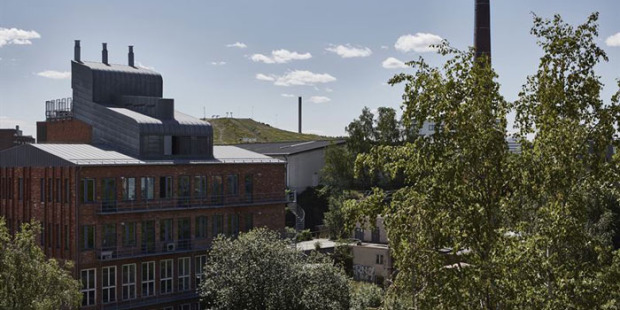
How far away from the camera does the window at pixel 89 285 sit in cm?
4547

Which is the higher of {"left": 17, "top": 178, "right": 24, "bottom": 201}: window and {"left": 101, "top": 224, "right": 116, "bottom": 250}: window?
{"left": 17, "top": 178, "right": 24, "bottom": 201}: window

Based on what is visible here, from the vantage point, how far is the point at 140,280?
4838 cm

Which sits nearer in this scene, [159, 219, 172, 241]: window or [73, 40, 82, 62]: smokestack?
[159, 219, 172, 241]: window

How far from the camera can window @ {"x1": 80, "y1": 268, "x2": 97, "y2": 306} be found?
45.5 metres

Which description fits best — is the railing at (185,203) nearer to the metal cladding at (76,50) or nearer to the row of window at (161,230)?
the row of window at (161,230)

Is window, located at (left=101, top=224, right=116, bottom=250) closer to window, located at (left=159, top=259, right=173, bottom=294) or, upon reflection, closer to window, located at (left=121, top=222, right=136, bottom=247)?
window, located at (left=121, top=222, right=136, bottom=247)

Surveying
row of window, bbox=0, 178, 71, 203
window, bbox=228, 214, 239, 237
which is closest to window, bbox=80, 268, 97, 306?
row of window, bbox=0, 178, 71, 203

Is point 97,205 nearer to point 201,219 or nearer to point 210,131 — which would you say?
point 201,219

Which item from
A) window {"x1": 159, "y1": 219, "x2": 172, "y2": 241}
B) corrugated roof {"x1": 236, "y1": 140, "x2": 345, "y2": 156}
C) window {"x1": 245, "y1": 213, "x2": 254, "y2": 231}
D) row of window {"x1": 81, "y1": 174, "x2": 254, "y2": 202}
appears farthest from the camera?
corrugated roof {"x1": 236, "y1": 140, "x2": 345, "y2": 156}

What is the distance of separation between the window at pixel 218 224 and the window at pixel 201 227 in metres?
0.78

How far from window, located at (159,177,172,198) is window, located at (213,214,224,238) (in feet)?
14.6

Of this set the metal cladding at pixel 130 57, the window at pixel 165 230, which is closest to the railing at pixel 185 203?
the window at pixel 165 230

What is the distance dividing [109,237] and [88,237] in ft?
4.94

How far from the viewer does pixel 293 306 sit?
128ft
